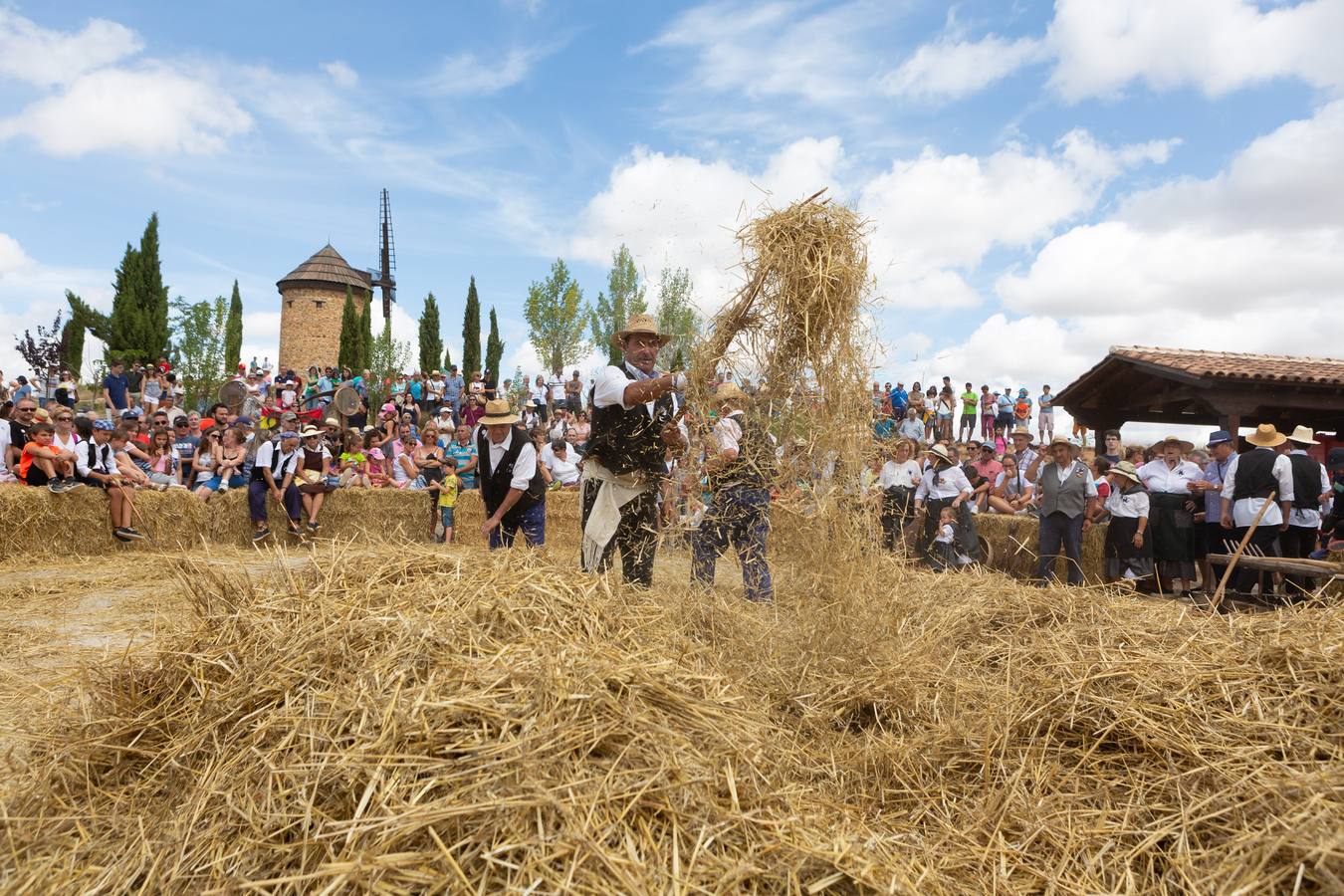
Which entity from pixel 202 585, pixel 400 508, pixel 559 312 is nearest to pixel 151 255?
pixel 559 312

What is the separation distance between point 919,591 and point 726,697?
2902 millimetres

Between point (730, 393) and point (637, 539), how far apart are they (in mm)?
950

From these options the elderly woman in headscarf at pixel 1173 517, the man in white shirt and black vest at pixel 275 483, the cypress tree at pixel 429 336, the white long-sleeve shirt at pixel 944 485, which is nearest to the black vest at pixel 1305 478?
the elderly woman in headscarf at pixel 1173 517

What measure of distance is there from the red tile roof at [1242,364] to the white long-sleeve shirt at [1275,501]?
585 cm

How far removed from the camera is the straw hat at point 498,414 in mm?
5688

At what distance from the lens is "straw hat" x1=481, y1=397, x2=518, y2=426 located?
18.7ft

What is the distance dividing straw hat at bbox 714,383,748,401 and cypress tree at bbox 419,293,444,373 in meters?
38.7

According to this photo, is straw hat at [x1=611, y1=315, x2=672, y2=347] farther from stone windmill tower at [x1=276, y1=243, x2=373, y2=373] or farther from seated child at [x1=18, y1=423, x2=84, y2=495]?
stone windmill tower at [x1=276, y1=243, x2=373, y2=373]

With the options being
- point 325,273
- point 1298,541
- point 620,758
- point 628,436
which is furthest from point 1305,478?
point 325,273

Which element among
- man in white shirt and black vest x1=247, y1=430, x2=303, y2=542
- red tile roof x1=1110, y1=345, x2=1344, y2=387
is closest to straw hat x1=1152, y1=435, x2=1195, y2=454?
red tile roof x1=1110, y1=345, x2=1344, y2=387

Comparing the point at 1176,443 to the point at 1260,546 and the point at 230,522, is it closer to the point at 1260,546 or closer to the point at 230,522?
the point at 1260,546

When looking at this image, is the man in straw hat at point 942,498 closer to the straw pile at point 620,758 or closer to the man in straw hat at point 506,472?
the man in straw hat at point 506,472

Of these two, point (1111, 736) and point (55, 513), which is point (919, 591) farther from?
point (55, 513)

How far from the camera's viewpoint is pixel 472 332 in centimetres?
4338
